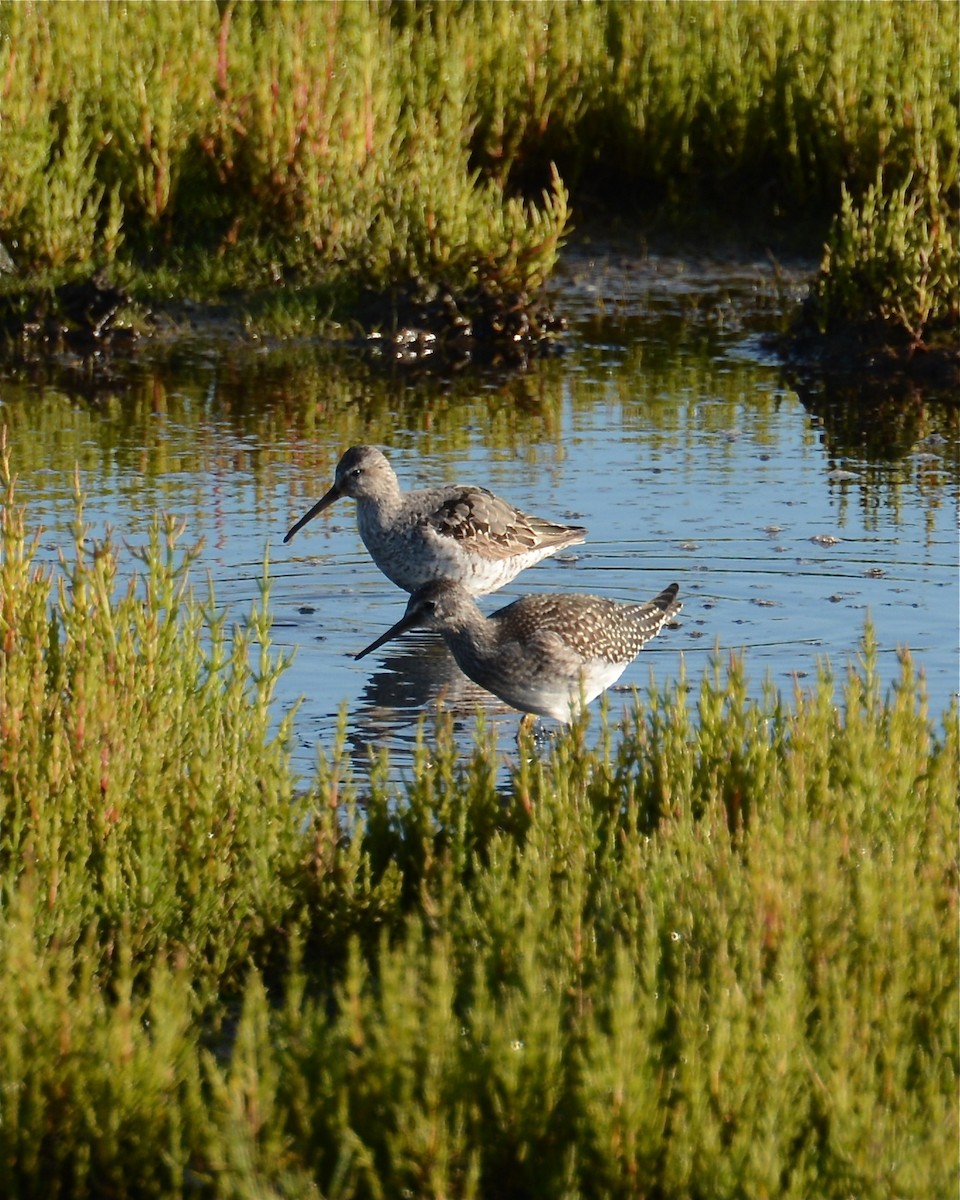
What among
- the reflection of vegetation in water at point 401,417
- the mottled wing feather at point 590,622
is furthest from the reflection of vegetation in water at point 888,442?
the mottled wing feather at point 590,622

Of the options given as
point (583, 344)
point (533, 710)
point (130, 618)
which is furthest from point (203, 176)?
point (130, 618)

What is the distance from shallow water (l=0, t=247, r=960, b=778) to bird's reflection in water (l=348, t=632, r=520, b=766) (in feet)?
0.05

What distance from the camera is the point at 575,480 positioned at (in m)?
11.2

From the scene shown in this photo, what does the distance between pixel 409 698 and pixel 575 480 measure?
3.15m

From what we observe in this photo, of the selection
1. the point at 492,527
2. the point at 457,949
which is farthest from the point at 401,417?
the point at 457,949

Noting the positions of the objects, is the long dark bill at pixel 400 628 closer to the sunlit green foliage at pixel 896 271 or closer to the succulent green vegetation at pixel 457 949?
the succulent green vegetation at pixel 457 949

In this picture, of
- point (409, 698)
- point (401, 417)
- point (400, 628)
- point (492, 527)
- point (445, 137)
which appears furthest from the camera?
point (445, 137)

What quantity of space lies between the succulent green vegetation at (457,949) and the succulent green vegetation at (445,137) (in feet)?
26.9

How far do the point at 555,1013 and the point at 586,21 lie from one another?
45.6ft

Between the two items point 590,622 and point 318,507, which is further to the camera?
point 318,507

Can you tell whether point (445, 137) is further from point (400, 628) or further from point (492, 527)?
point (400, 628)

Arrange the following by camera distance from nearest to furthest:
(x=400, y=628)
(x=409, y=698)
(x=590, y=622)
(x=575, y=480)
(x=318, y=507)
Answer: (x=590, y=622)
(x=400, y=628)
(x=409, y=698)
(x=318, y=507)
(x=575, y=480)

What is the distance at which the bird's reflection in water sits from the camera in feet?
25.2

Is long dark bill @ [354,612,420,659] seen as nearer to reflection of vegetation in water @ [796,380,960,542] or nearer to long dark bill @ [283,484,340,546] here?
long dark bill @ [283,484,340,546]
